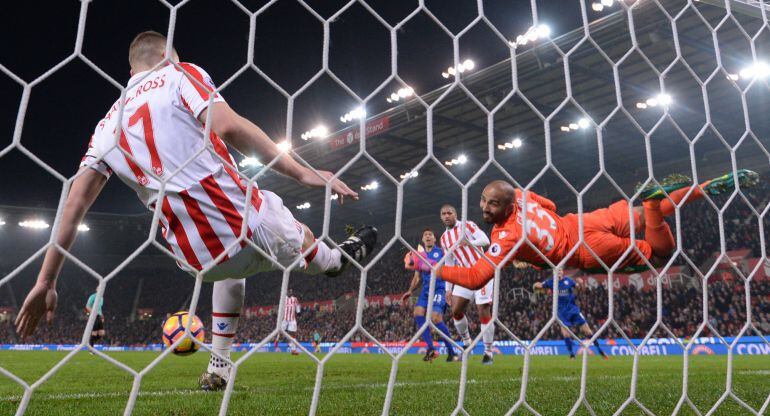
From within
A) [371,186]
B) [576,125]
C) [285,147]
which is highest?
[576,125]

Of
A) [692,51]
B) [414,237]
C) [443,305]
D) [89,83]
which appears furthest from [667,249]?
[414,237]

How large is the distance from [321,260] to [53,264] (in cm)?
104

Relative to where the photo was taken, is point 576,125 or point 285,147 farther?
point 576,125

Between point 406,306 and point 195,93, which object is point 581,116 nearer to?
point 406,306

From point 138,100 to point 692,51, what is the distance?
37.5 ft

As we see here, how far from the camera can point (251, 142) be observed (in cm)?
153

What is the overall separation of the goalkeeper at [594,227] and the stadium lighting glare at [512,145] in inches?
448

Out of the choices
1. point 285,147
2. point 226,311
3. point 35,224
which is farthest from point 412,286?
point 35,224

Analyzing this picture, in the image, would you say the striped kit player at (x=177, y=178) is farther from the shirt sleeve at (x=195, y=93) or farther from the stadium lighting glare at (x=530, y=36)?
the stadium lighting glare at (x=530, y=36)

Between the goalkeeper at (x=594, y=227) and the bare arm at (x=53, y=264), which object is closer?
the bare arm at (x=53, y=264)

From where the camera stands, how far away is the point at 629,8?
1.94 m

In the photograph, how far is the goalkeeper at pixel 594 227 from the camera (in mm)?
2307

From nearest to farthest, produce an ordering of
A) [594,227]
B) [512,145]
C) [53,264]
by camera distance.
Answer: [53,264] < [594,227] < [512,145]

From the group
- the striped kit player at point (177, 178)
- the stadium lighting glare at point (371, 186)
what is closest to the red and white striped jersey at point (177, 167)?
the striped kit player at point (177, 178)
